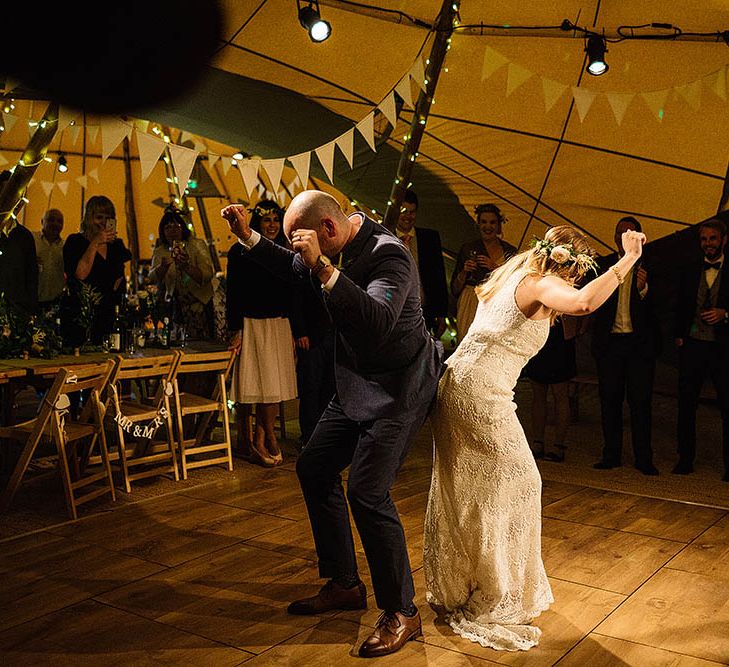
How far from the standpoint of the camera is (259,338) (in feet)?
17.7

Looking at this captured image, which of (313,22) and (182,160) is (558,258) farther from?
(313,22)

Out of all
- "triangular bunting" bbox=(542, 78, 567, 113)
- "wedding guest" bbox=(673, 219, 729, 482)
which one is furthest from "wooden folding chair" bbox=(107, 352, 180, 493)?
"triangular bunting" bbox=(542, 78, 567, 113)

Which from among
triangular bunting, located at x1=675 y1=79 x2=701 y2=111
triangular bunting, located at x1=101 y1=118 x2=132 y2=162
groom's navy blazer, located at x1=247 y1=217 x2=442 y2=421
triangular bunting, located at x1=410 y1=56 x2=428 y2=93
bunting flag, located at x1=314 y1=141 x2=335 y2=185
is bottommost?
groom's navy blazer, located at x1=247 y1=217 x2=442 y2=421

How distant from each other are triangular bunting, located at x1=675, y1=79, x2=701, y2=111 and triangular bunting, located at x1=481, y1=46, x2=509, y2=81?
54.6 inches

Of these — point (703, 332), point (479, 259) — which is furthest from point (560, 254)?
point (703, 332)

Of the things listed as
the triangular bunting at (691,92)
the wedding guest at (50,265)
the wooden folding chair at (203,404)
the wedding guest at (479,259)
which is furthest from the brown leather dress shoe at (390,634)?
the triangular bunting at (691,92)

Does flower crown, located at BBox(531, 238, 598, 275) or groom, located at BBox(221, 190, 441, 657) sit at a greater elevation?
flower crown, located at BBox(531, 238, 598, 275)

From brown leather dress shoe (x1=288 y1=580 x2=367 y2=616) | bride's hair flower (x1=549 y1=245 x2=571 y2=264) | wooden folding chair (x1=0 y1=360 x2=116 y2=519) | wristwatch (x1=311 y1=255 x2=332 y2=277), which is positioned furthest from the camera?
wooden folding chair (x1=0 y1=360 x2=116 y2=519)

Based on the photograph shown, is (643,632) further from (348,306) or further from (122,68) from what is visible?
(122,68)

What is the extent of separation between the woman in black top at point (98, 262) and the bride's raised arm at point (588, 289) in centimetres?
321

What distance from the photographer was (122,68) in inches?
209

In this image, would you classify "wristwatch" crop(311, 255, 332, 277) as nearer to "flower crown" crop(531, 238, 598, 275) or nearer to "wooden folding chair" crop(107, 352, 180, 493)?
"flower crown" crop(531, 238, 598, 275)

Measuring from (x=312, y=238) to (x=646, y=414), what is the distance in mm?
3686

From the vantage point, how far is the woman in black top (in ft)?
17.6
